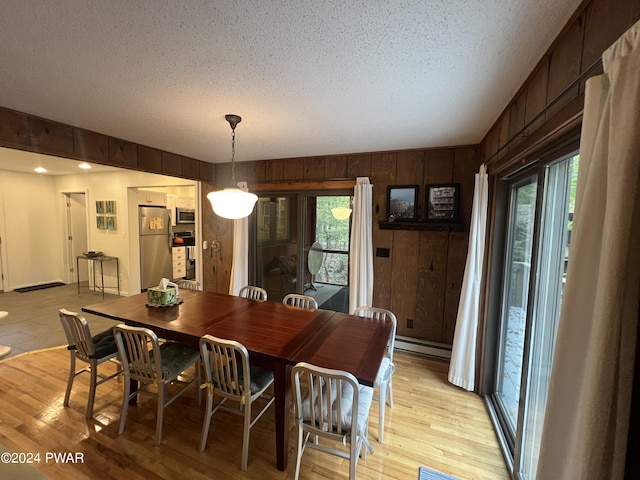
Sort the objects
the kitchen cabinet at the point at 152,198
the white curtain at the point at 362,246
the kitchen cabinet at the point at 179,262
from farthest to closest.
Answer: the kitchen cabinet at the point at 179,262 → the kitchen cabinet at the point at 152,198 → the white curtain at the point at 362,246

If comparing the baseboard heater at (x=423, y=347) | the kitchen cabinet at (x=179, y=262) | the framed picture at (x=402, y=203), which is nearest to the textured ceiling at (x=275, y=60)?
the framed picture at (x=402, y=203)

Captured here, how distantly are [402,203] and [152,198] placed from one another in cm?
522

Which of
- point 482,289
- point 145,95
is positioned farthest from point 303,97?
point 482,289

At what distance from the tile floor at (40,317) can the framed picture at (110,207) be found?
1.68m

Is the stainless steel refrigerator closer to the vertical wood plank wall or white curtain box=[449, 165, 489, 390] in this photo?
the vertical wood plank wall

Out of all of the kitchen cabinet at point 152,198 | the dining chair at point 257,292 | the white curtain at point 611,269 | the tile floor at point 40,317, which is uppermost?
the kitchen cabinet at point 152,198

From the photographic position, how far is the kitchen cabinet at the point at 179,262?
6312 mm

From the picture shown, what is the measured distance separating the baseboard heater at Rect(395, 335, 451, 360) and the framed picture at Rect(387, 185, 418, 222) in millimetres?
1503

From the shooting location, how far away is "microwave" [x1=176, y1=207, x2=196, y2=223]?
20.4 feet

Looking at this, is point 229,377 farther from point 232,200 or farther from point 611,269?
point 611,269

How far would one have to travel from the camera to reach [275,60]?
146cm

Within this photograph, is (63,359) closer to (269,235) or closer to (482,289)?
(269,235)

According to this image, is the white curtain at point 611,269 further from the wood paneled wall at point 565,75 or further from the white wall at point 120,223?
the white wall at point 120,223

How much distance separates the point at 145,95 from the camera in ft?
6.25
